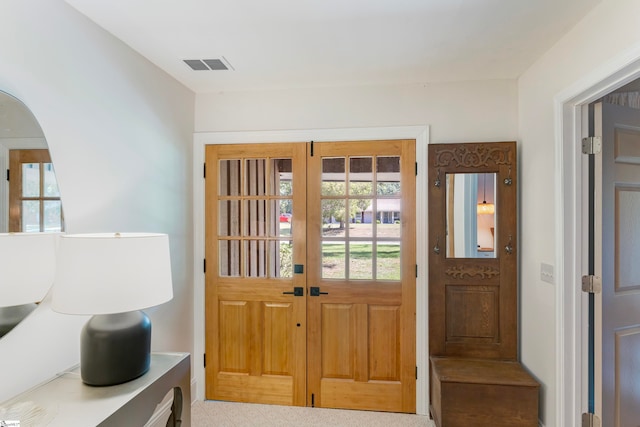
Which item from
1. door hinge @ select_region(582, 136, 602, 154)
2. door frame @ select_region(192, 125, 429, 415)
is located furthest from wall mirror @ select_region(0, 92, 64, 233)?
door hinge @ select_region(582, 136, 602, 154)

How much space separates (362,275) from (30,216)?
2018 mm

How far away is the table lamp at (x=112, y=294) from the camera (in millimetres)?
1377

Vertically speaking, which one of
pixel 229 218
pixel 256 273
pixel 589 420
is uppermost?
pixel 229 218

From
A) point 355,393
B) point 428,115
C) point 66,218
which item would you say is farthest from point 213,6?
point 355,393

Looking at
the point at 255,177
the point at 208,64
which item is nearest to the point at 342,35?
the point at 208,64

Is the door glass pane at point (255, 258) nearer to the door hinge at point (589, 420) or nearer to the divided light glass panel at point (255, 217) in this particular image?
the divided light glass panel at point (255, 217)

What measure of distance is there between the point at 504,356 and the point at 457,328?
1.20 feet

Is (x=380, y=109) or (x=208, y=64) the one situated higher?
(x=208, y=64)

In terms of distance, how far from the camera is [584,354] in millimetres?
1954

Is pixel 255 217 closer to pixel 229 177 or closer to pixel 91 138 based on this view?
pixel 229 177

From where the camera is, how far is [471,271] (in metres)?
2.50

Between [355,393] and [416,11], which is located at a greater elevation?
[416,11]

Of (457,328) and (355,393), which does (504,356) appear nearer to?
(457,328)

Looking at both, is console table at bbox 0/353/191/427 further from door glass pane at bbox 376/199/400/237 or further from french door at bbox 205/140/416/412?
door glass pane at bbox 376/199/400/237
